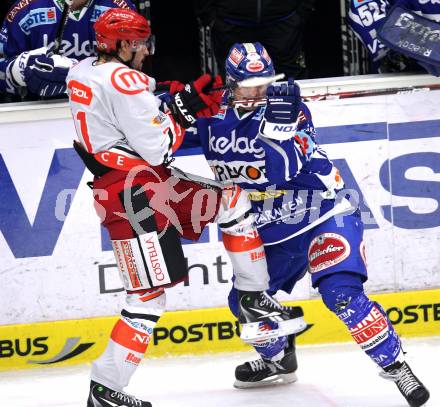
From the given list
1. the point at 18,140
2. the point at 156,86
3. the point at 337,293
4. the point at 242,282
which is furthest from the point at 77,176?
the point at 337,293

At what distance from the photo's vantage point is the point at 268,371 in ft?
16.6

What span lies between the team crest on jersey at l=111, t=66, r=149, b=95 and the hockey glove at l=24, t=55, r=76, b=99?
1079 millimetres

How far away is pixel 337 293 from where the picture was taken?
4.46m

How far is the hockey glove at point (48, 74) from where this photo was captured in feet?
17.4

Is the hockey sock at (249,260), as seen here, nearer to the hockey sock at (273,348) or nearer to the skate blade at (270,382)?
the hockey sock at (273,348)

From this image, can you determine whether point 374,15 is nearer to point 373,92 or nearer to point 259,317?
point 373,92

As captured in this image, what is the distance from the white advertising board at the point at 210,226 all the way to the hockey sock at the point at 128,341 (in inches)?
37.4

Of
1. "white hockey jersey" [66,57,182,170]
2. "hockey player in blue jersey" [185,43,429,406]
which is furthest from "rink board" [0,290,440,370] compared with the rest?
"white hockey jersey" [66,57,182,170]

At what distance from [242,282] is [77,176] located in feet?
3.35

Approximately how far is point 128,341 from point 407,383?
983 millimetres

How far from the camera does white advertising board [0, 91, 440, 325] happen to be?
531 cm

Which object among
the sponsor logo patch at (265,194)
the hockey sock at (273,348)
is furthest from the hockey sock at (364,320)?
the hockey sock at (273,348)

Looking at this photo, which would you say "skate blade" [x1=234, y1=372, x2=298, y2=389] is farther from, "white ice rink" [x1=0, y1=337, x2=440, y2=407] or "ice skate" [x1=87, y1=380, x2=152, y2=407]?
"ice skate" [x1=87, y1=380, x2=152, y2=407]

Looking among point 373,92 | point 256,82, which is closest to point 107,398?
point 256,82
